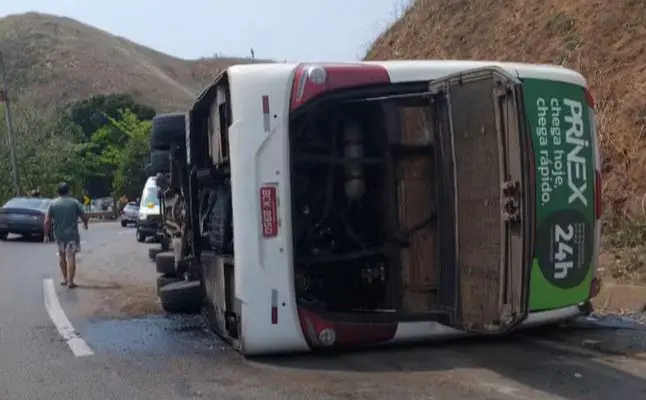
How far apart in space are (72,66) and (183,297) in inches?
3697

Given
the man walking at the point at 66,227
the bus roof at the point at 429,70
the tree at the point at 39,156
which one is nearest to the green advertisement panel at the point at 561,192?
the bus roof at the point at 429,70

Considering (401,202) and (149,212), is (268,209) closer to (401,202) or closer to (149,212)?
(401,202)

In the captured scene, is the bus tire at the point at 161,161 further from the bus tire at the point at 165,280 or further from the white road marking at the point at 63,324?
the white road marking at the point at 63,324

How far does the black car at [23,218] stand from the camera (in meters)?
28.0

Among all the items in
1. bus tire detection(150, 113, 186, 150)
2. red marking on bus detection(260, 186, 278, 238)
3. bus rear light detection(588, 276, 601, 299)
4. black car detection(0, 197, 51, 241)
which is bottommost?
bus rear light detection(588, 276, 601, 299)

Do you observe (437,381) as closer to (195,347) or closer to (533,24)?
(195,347)

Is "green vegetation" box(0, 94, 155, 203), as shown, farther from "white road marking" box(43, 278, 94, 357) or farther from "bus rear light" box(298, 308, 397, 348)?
"bus rear light" box(298, 308, 397, 348)

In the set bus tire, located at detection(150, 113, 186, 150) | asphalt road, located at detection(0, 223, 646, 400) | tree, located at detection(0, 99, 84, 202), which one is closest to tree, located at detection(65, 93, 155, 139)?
tree, located at detection(0, 99, 84, 202)

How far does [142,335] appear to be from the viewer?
9039 millimetres

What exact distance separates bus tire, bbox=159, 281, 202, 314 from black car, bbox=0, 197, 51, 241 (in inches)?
748

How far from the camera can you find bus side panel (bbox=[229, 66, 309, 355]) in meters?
7.05

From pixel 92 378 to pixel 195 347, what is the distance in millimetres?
1252

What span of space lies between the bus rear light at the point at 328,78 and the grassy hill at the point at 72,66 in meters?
73.5

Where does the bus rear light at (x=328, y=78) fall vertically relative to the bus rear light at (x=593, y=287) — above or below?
above
